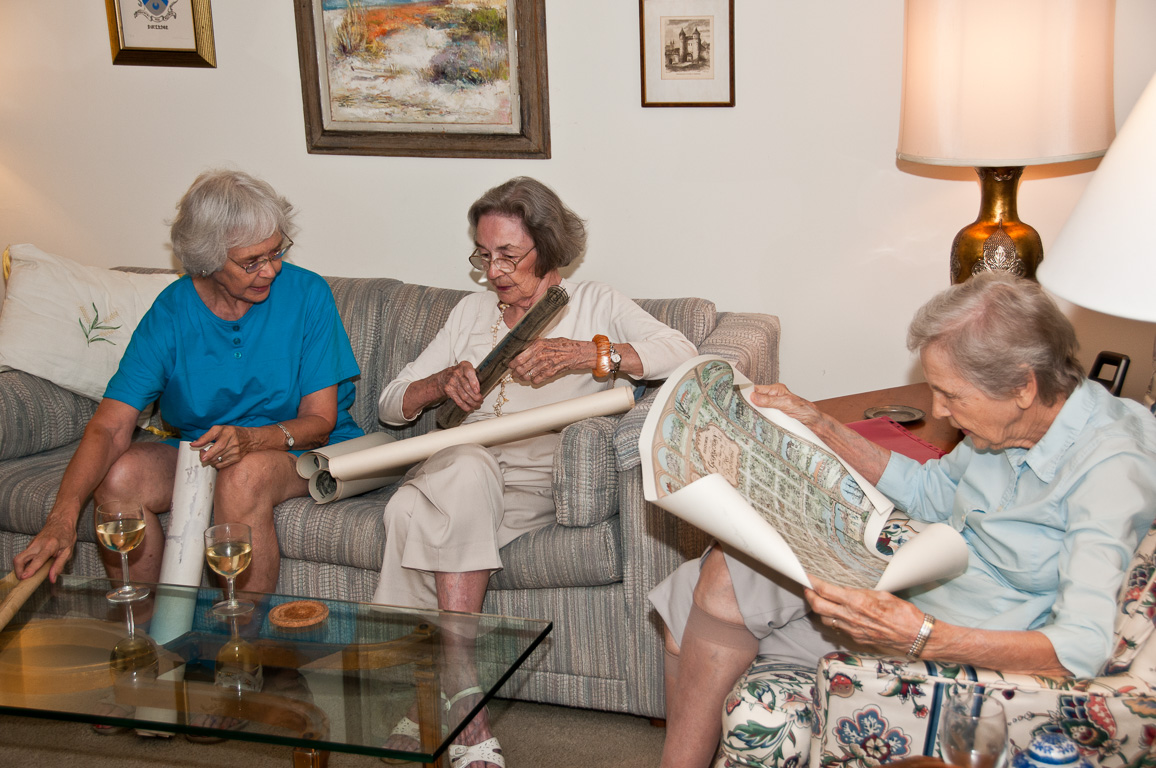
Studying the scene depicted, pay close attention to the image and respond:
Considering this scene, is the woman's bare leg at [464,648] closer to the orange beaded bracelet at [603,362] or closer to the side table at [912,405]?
the orange beaded bracelet at [603,362]

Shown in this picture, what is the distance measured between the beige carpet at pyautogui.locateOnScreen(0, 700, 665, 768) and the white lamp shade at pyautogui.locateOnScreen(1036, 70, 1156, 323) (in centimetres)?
155

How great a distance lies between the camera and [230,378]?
7.97 ft

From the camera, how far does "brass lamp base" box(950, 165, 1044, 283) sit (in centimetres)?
222

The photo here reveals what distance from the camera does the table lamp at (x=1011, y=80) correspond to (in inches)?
79.4

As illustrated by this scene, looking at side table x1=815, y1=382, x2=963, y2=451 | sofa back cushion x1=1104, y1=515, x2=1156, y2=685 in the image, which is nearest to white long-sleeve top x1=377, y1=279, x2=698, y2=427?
side table x1=815, y1=382, x2=963, y2=451

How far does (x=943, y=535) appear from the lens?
4.38ft

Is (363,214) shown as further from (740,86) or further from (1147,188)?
(1147,188)

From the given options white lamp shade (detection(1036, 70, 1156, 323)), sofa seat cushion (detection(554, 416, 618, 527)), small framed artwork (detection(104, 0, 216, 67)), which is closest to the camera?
white lamp shade (detection(1036, 70, 1156, 323))

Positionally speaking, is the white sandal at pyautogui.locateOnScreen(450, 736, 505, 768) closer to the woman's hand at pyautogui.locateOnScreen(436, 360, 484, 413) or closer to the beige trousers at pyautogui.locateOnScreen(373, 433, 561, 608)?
the beige trousers at pyautogui.locateOnScreen(373, 433, 561, 608)

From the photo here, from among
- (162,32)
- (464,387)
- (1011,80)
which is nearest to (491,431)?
(464,387)

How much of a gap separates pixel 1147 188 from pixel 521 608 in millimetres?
1681

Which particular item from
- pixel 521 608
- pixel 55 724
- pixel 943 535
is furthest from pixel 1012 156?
pixel 55 724

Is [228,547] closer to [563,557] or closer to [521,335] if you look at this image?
[563,557]

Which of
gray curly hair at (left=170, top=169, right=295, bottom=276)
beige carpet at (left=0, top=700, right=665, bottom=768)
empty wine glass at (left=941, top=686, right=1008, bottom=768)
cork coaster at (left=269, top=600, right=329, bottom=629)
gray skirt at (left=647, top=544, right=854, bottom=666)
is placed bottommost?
beige carpet at (left=0, top=700, right=665, bottom=768)
